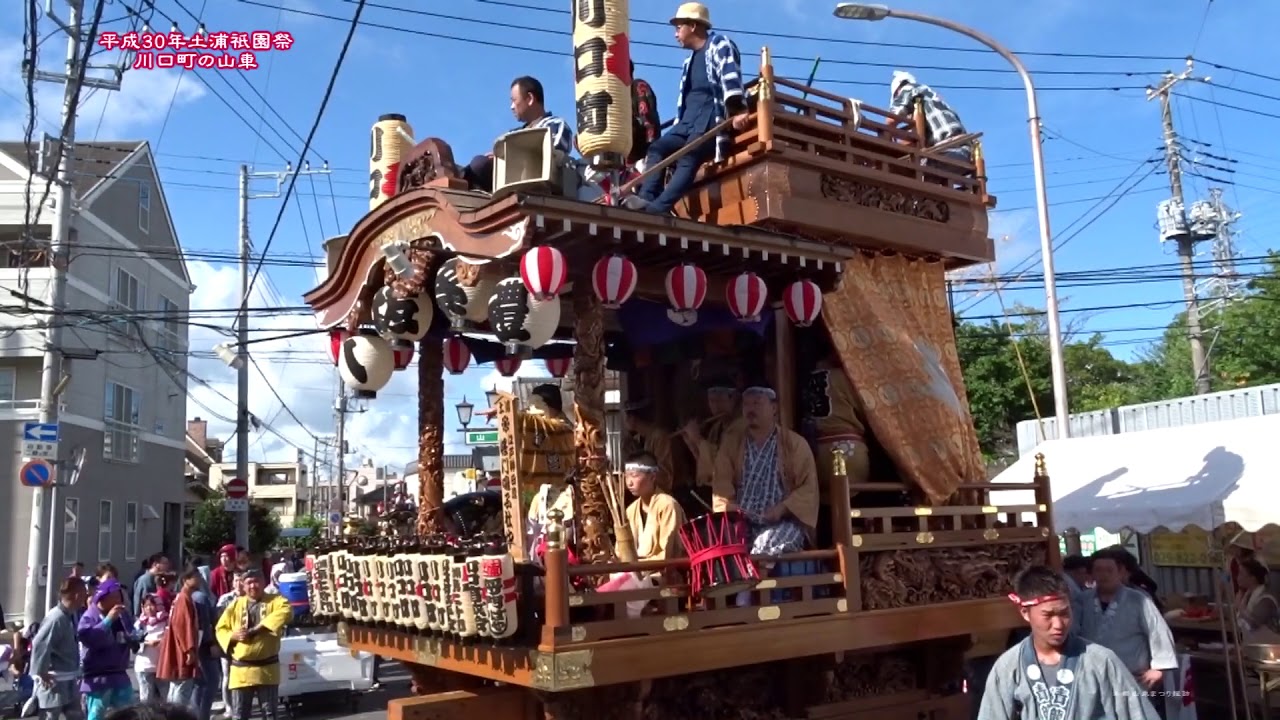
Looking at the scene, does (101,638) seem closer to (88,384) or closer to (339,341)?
(339,341)

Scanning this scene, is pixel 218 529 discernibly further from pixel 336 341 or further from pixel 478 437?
pixel 336 341

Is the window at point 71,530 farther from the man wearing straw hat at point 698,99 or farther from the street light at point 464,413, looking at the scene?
the man wearing straw hat at point 698,99

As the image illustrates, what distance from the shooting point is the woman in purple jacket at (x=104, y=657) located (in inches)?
336

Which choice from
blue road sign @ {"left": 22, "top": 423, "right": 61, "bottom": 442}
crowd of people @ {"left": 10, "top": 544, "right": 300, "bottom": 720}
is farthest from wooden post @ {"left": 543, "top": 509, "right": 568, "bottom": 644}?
blue road sign @ {"left": 22, "top": 423, "right": 61, "bottom": 442}

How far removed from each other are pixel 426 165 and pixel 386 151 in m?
1.29

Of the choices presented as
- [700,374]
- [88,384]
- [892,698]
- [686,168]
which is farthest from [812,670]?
[88,384]

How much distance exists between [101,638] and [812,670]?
6.23 meters

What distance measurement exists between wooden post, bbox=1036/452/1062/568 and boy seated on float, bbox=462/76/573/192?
4058 millimetres

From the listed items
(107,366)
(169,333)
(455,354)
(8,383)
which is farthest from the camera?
(169,333)

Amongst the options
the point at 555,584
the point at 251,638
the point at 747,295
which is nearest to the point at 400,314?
the point at 747,295

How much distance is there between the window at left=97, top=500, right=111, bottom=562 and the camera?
22.3m

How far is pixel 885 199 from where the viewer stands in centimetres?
718

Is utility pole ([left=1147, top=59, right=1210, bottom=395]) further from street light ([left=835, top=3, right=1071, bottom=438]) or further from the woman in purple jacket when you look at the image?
the woman in purple jacket

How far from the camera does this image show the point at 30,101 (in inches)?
508
